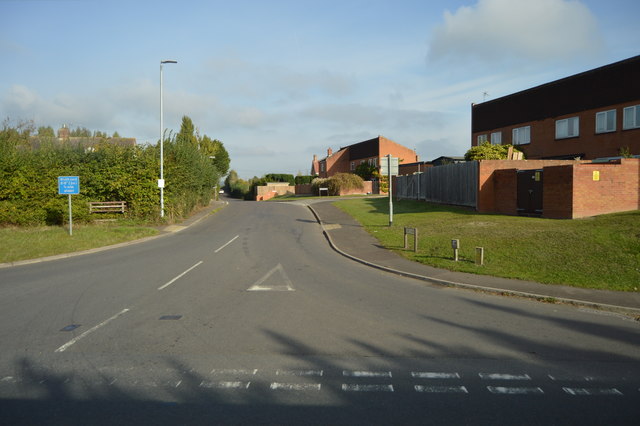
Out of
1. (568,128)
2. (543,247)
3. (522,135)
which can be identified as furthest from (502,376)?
(522,135)

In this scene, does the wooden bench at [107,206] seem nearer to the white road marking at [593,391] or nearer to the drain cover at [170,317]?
the drain cover at [170,317]

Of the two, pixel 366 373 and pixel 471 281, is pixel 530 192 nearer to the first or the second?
pixel 471 281

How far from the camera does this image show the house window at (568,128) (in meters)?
30.6

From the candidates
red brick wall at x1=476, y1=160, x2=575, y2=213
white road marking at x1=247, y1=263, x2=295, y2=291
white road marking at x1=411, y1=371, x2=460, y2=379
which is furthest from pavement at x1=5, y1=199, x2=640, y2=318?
red brick wall at x1=476, y1=160, x2=575, y2=213

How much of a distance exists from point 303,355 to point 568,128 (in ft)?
106

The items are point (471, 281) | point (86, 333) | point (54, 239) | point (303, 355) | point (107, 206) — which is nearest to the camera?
point (303, 355)

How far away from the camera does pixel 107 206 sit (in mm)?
24859

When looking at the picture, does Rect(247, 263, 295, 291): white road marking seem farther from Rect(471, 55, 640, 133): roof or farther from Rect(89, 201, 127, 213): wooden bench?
Rect(471, 55, 640, 133): roof

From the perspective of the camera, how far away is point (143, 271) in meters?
12.1

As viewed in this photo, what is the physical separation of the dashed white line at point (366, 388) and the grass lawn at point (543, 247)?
6882 millimetres

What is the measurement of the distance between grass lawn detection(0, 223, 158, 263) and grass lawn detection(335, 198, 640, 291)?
1170cm

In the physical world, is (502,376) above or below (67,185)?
below

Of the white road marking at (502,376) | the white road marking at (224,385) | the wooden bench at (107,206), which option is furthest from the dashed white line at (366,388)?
the wooden bench at (107,206)

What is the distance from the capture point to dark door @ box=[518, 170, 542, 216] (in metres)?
17.9
